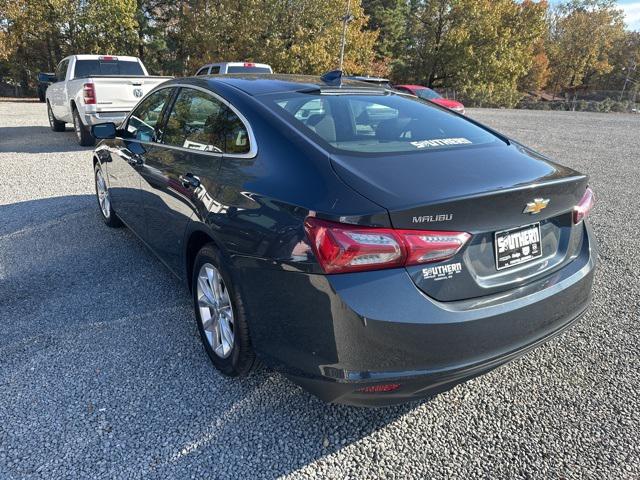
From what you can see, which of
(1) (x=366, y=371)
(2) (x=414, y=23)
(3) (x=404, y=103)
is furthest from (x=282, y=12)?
(1) (x=366, y=371)

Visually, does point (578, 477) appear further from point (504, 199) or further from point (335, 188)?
point (335, 188)

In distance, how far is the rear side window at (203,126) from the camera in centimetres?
251

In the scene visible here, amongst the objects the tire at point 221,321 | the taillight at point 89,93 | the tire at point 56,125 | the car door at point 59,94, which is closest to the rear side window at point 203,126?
the tire at point 221,321

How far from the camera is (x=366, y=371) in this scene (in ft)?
6.02

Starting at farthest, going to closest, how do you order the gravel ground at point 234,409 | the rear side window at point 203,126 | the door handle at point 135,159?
the door handle at point 135,159
the rear side window at point 203,126
the gravel ground at point 234,409

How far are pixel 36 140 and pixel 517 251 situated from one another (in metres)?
11.7

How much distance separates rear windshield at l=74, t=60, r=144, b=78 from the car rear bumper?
10.7 meters

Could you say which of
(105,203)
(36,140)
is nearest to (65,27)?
(36,140)

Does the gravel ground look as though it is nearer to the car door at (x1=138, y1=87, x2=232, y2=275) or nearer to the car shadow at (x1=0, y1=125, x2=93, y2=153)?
the car door at (x1=138, y1=87, x2=232, y2=275)

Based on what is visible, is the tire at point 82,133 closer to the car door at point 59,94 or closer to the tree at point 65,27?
the car door at point 59,94

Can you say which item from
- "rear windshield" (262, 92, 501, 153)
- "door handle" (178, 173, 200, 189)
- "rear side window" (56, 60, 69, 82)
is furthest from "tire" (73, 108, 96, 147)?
"rear windshield" (262, 92, 501, 153)

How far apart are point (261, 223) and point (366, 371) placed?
0.80 metres

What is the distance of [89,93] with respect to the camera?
8.89 meters

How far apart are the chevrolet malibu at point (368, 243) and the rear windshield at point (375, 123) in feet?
0.05
